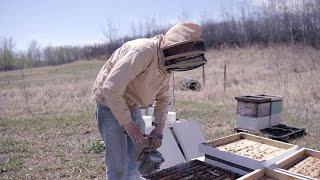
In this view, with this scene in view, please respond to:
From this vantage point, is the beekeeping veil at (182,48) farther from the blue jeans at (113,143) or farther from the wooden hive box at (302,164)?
the wooden hive box at (302,164)

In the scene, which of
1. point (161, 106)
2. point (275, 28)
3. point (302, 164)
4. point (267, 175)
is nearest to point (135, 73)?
point (161, 106)

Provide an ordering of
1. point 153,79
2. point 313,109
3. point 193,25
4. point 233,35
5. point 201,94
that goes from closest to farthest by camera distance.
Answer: point 193,25
point 153,79
point 313,109
point 201,94
point 233,35

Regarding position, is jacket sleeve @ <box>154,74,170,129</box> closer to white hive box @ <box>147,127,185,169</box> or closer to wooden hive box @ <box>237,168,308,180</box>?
wooden hive box @ <box>237,168,308,180</box>

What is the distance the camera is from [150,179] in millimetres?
2426

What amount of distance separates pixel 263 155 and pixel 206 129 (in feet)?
14.3

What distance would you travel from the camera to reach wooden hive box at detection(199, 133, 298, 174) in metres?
2.47

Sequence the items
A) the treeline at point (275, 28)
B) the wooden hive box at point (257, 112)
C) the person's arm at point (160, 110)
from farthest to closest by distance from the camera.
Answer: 1. the treeline at point (275, 28)
2. the wooden hive box at point (257, 112)
3. the person's arm at point (160, 110)

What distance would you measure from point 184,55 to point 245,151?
1.15m

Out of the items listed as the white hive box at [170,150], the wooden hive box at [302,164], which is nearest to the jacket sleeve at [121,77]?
the wooden hive box at [302,164]

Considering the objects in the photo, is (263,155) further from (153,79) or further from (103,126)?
(103,126)

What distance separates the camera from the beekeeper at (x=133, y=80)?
2.16 meters

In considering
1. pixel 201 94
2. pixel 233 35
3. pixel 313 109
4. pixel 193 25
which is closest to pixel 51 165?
pixel 193 25

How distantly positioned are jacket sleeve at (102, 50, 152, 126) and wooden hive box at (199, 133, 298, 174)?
2.99 feet

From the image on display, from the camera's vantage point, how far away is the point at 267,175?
7.69 feet
